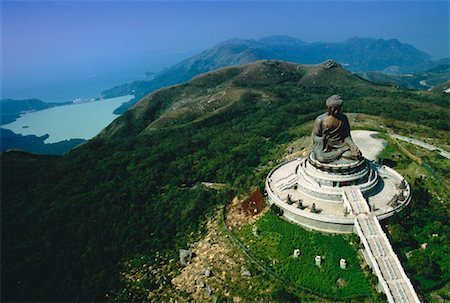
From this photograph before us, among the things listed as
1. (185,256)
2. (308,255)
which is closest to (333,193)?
(308,255)

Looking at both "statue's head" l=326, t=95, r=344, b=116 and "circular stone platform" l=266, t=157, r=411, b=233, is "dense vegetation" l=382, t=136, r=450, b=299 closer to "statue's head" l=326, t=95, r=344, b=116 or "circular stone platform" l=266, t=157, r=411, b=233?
"circular stone platform" l=266, t=157, r=411, b=233

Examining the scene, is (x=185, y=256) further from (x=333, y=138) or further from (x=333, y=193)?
(x=333, y=138)

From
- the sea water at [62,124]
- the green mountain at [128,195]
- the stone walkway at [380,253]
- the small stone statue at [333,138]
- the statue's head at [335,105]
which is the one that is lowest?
the sea water at [62,124]

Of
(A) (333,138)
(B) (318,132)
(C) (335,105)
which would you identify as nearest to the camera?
(C) (335,105)

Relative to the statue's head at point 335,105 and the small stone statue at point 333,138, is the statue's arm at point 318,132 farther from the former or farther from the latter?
the statue's head at point 335,105

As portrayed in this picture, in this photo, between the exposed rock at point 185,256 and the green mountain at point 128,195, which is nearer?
the exposed rock at point 185,256

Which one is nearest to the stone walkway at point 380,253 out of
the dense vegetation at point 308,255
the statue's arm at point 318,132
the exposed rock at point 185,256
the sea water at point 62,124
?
the dense vegetation at point 308,255

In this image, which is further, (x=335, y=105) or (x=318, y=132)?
(x=318, y=132)
